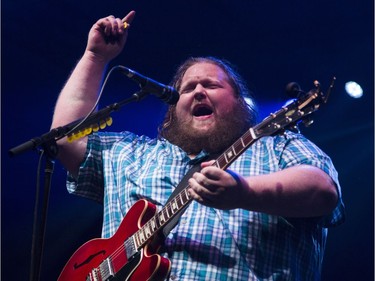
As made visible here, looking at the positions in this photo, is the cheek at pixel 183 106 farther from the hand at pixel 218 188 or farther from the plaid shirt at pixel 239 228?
the hand at pixel 218 188

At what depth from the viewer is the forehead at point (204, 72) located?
2.79 meters

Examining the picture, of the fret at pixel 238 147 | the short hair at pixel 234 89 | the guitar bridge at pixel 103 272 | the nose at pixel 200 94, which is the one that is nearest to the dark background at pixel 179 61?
the short hair at pixel 234 89

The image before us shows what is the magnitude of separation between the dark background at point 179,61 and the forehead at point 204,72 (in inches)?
37.5

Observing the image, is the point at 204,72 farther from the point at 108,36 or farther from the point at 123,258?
the point at 123,258

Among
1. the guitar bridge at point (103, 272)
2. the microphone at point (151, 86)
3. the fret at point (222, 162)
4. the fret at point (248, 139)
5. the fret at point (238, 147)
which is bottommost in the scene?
the guitar bridge at point (103, 272)

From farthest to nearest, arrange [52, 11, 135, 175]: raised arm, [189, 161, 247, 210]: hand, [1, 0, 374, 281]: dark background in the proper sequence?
1. [1, 0, 374, 281]: dark background
2. [52, 11, 135, 175]: raised arm
3. [189, 161, 247, 210]: hand

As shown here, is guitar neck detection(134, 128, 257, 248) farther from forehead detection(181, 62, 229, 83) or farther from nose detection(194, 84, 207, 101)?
forehead detection(181, 62, 229, 83)

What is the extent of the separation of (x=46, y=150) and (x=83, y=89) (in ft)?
2.48

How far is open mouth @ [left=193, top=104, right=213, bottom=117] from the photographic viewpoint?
265 centimetres

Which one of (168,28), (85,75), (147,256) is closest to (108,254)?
(147,256)

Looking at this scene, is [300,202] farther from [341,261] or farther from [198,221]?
[341,261]

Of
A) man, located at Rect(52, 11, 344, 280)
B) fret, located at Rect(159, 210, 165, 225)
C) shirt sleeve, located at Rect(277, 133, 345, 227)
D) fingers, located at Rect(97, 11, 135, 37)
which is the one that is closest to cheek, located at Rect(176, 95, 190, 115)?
man, located at Rect(52, 11, 344, 280)

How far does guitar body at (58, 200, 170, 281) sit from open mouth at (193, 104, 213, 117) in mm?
752

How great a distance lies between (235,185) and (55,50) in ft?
9.88
